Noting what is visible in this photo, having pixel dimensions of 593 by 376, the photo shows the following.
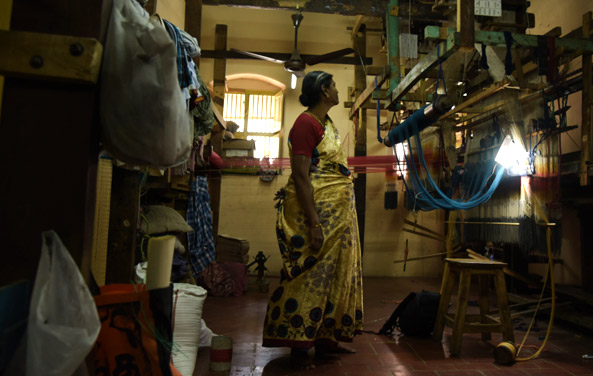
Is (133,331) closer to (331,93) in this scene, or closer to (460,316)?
(331,93)

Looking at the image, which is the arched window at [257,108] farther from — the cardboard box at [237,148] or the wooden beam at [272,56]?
the cardboard box at [237,148]

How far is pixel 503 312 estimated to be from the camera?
9.25 feet

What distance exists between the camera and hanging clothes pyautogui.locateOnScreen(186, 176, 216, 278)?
4.72 metres

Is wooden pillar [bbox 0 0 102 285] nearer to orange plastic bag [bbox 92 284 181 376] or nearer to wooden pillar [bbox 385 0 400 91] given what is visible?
orange plastic bag [bbox 92 284 181 376]

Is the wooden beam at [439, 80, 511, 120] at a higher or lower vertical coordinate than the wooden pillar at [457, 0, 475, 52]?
lower

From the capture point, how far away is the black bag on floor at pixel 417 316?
3102 millimetres

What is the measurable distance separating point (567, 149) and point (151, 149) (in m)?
5.51

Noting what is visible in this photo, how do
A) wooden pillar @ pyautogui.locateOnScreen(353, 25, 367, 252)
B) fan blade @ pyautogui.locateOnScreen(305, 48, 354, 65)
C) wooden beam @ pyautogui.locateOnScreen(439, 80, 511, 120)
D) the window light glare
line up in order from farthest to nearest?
wooden pillar @ pyautogui.locateOnScreen(353, 25, 367, 252) < fan blade @ pyautogui.locateOnScreen(305, 48, 354, 65) < the window light glare < wooden beam @ pyautogui.locateOnScreen(439, 80, 511, 120)

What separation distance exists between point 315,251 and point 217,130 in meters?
4.20

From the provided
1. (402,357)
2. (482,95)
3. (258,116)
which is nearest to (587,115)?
(482,95)

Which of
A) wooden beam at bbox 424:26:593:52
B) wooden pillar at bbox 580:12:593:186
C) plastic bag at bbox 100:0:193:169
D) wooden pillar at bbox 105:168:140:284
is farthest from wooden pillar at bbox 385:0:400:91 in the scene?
plastic bag at bbox 100:0:193:169

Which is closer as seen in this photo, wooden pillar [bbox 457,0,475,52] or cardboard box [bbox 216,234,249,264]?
wooden pillar [bbox 457,0,475,52]

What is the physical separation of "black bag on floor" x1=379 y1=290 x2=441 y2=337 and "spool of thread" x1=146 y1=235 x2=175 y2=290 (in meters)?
2.55

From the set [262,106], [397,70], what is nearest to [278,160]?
[262,106]
